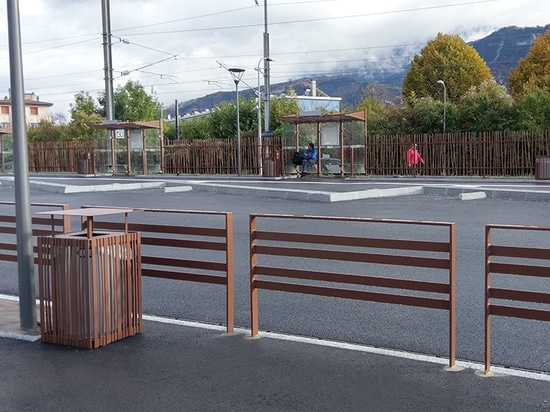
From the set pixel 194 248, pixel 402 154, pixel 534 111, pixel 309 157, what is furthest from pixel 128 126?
pixel 194 248

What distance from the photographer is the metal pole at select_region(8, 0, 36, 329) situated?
614 centimetres

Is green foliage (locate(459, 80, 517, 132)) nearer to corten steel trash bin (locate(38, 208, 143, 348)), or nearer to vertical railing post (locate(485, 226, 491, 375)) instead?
vertical railing post (locate(485, 226, 491, 375))

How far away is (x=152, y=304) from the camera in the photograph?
7.54 m

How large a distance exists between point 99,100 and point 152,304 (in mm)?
60677

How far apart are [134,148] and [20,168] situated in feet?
103

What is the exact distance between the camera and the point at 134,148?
3697cm

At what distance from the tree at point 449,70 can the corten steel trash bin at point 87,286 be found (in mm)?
55623

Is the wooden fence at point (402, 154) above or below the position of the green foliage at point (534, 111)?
below

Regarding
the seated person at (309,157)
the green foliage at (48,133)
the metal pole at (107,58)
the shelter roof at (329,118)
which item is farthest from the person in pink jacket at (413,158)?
the green foliage at (48,133)

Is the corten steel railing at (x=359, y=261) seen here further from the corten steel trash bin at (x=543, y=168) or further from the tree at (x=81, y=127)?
the tree at (x=81, y=127)

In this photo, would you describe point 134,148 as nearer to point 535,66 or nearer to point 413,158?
point 413,158

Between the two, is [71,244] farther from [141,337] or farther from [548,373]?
[548,373]

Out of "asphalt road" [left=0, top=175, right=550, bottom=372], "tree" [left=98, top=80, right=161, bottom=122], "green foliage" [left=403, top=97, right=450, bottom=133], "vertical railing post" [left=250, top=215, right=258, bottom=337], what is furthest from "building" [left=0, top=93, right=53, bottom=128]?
"vertical railing post" [left=250, top=215, right=258, bottom=337]

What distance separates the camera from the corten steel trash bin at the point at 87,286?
5.63 m
